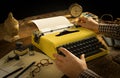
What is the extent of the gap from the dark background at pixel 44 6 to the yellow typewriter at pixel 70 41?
57cm

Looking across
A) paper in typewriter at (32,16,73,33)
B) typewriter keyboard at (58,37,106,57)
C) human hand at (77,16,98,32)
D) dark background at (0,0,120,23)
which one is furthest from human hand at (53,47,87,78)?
dark background at (0,0,120,23)

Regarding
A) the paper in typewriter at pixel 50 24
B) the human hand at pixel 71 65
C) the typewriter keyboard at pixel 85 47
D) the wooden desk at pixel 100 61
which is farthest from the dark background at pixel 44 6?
the human hand at pixel 71 65

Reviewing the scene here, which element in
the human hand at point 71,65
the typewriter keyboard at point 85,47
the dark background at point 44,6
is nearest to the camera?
the human hand at point 71,65

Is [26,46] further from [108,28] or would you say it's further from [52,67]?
[108,28]

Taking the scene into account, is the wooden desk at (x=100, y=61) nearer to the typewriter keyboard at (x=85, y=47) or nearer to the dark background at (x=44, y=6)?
the typewriter keyboard at (x=85, y=47)

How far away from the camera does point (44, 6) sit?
2051 mm

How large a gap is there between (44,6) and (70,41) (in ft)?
3.00

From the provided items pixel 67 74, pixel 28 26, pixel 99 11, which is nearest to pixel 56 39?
pixel 67 74

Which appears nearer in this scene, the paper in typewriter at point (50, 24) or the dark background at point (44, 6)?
the paper in typewriter at point (50, 24)

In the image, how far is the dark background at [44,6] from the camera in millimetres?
1865

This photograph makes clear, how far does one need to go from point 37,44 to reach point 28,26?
1.54 ft

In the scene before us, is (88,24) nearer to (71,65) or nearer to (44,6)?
(71,65)

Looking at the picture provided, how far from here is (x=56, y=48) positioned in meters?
1.17

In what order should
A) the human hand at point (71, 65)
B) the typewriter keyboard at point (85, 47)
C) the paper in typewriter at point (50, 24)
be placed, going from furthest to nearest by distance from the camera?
1. the paper in typewriter at point (50, 24)
2. the typewriter keyboard at point (85, 47)
3. the human hand at point (71, 65)
